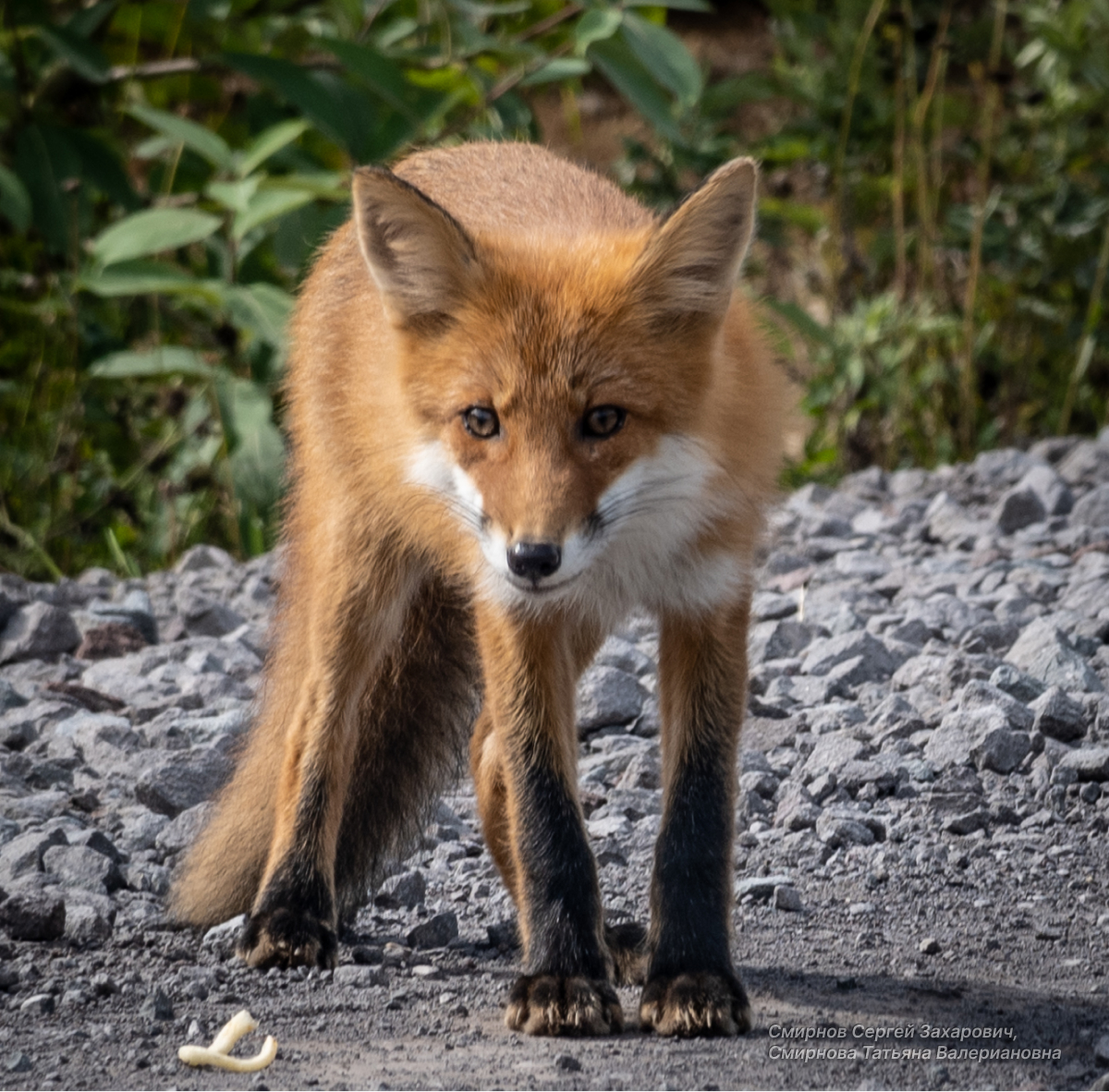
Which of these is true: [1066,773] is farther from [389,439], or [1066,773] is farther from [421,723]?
[389,439]

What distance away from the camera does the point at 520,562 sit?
2.98m

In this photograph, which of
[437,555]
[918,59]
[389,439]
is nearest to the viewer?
[389,439]

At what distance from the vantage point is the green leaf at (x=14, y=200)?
618cm

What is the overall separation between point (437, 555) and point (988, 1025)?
1.80 m

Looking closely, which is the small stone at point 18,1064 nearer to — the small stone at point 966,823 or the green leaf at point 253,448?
the small stone at point 966,823

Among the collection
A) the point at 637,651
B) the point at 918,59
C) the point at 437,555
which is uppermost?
the point at 918,59

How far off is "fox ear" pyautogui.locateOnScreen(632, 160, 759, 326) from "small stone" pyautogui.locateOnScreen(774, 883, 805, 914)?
1442mm

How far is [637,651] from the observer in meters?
5.30

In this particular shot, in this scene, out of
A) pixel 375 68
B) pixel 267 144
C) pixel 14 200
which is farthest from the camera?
pixel 14 200

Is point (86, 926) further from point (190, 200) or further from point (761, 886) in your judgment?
point (190, 200)

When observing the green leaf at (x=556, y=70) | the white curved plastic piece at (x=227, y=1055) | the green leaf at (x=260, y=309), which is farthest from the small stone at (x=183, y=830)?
the green leaf at (x=556, y=70)

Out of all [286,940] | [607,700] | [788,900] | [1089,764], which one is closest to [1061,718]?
[1089,764]

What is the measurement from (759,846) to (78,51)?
456cm

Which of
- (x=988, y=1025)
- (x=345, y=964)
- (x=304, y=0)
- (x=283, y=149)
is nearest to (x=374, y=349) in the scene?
(x=345, y=964)
